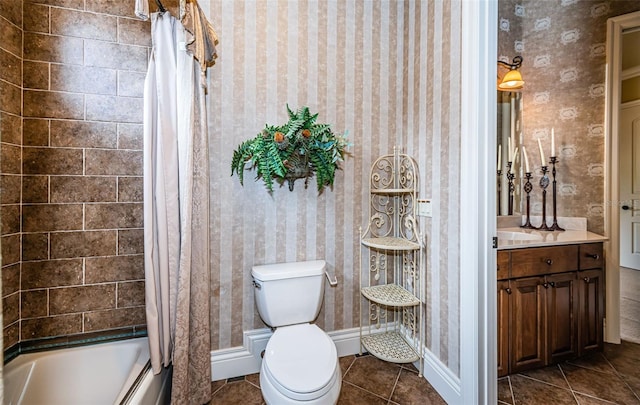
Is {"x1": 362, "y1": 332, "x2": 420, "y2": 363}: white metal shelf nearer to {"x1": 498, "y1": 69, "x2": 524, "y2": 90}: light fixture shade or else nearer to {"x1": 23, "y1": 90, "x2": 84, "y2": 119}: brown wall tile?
{"x1": 498, "y1": 69, "x2": 524, "y2": 90}: light fixture shade

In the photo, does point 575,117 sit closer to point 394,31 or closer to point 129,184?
point 394,31

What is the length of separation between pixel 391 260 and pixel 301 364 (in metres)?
1.07

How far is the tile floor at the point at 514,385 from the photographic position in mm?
1622

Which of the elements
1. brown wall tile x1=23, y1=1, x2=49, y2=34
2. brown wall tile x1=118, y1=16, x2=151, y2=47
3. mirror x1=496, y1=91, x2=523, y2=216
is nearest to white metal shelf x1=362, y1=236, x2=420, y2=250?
mirror x1=496, y1=91, x2=523, y2=216

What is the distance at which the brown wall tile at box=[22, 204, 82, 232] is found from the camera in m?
1.51

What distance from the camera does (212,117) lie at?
178 centimetres

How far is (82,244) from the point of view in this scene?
159 centimetres

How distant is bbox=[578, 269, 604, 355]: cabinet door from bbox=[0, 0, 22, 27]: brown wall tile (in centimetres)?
356

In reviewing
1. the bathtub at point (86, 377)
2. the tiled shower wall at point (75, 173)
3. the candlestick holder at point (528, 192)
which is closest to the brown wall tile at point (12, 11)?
the tiled shower wall at point (75, 173)

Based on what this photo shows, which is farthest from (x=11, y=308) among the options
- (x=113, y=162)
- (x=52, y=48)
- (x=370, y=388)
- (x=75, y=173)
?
(x=370, y=388)

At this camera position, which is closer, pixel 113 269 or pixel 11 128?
pixel 11 128

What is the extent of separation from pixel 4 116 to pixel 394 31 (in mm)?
2346

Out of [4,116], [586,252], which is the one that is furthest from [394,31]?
[4,116]

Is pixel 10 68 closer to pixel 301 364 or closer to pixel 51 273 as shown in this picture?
pixel 51 273
